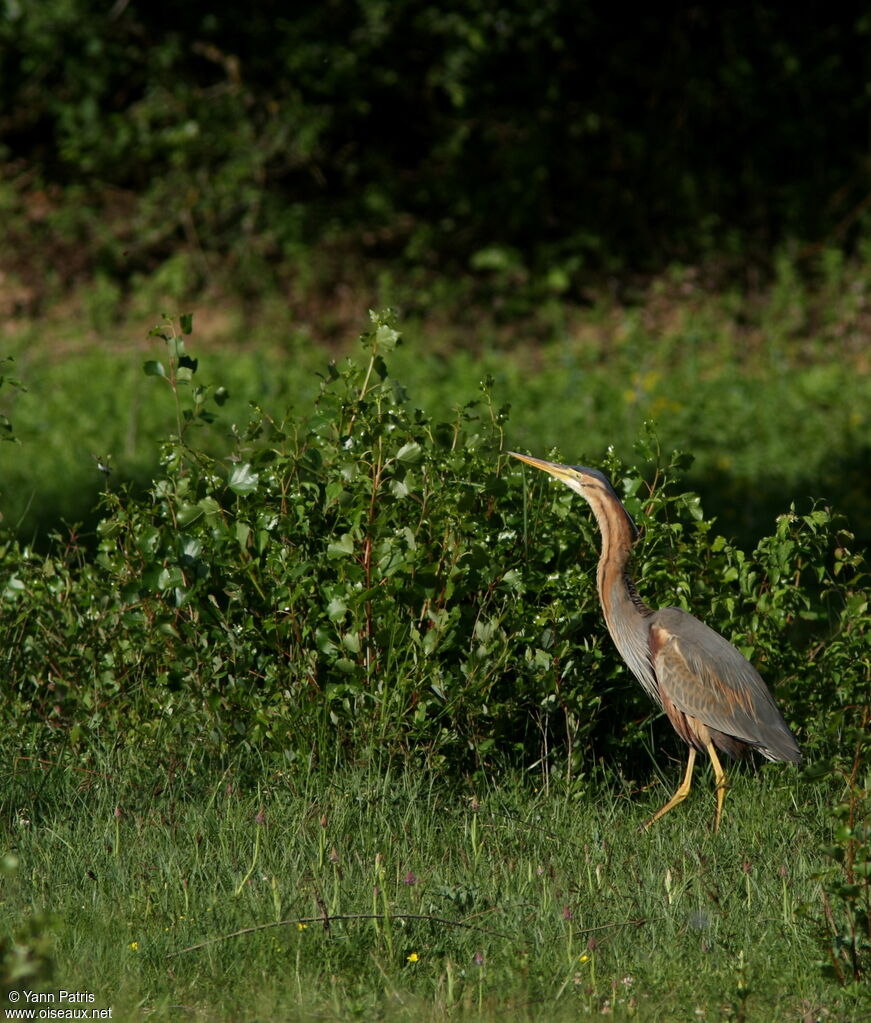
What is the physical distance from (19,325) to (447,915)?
35.0 feet

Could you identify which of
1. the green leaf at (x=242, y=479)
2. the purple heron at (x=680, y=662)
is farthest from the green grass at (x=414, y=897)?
the green leaf at (x=242, y=479)

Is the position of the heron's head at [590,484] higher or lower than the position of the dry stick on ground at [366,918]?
higher

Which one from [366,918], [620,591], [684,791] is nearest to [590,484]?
[620,591]

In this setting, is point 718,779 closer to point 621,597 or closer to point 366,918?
point 621,597

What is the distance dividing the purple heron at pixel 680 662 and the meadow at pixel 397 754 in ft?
0.46

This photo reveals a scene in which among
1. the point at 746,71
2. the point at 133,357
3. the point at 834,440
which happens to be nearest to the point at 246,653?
the point at 834,440

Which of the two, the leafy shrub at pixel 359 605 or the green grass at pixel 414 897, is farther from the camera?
the leafy shrub at pixel 359 605

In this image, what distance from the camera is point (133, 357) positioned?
12.4 meters

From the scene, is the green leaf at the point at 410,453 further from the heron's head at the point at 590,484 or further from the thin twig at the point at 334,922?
the thin twig at the point at 334,922

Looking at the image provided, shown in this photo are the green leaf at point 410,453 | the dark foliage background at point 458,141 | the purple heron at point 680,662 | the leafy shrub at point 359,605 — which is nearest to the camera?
the green leaf at point 410,453

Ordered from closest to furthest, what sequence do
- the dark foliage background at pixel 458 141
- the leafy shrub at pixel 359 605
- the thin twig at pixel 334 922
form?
the thin twig at pixel 334 922
the leafy shrub at pixel 359 605
the dark foliage background at pixel 458 141

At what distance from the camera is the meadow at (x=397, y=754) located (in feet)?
11.6

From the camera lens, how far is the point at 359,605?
15.0 ft

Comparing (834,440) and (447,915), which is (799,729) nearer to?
(447,915)
